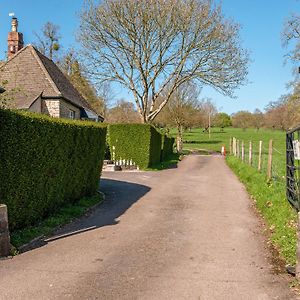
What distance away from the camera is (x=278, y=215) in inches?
334

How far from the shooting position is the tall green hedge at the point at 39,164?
286 inches

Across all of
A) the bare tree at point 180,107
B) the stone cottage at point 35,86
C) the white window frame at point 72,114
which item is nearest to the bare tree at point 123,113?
the bare tree at point 180,107

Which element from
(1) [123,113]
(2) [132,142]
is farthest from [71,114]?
(1) [123,113]

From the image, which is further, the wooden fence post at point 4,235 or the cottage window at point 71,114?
the cottage window at point 71,114

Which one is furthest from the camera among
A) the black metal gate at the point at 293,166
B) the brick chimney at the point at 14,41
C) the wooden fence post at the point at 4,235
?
the brick chimney at the point at 14,41

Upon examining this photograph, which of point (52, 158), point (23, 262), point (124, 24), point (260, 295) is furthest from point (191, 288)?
point (124, 24)

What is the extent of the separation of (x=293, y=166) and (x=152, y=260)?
3979 mm

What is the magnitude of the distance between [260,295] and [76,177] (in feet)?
24.0

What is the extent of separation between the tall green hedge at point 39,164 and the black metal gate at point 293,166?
5.43 metres

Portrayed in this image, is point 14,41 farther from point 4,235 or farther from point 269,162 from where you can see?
point 4,235

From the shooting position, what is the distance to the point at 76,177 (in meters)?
11.1

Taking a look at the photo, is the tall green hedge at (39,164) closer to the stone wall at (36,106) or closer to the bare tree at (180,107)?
the stone wall at (36,106)

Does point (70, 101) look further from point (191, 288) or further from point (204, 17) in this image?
point (191, 288)

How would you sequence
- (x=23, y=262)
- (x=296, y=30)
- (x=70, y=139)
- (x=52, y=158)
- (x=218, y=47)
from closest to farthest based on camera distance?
(x=23, y=262), (x=52, y=158), (x=70, y=139), (x=218, y=47), (x=296, y=30)
